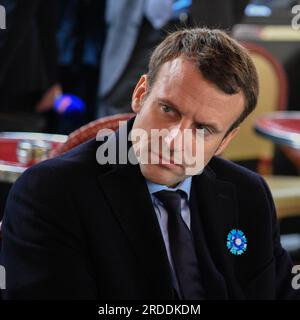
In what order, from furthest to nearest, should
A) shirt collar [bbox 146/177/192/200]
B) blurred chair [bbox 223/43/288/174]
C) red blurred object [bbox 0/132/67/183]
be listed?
blurred chair [bbox 223/43/288/174] → red blurred object [bbox 0/132/67/183] → shirt collar [bbox 146/177/192/200]

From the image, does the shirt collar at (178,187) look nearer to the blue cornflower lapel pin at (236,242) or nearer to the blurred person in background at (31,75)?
the blue cornflower lapel pin at (236,242)

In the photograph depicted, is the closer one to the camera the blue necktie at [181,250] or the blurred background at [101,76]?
the blue necktie at [181,250]

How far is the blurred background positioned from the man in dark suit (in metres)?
0.94

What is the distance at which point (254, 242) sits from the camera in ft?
4.18

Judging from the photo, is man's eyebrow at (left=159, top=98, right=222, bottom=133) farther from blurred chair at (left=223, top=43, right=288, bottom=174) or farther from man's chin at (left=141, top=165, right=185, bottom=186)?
blurred chair at (left=223, top=43, right=288, bottom=174)

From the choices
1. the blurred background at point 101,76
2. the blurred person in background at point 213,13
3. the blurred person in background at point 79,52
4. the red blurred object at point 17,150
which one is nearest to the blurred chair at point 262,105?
the blurred background at point 101,76

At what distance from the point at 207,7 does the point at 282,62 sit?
2.07m

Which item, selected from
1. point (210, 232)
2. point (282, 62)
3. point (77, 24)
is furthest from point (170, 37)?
point (282, 62)

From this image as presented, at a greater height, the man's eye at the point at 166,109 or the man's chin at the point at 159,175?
the man's eye at the point at 166,109

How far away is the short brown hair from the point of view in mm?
1086

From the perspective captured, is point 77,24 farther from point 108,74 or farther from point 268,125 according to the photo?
point 268,125

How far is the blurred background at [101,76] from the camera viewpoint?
2578mm

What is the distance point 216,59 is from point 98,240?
34 cm

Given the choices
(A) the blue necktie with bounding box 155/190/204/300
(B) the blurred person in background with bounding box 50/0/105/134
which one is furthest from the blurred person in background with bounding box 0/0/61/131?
(A) the blue necktie with bounding box 155/190/204/300
